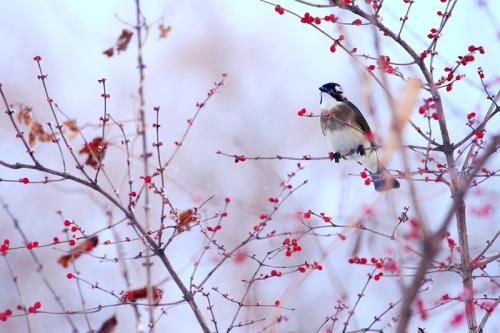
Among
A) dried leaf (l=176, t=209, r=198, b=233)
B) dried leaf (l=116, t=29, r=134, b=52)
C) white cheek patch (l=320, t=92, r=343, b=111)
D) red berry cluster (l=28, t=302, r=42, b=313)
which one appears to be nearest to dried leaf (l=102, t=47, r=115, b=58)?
dried leaf (l=116, t=29, r=134, b=52)

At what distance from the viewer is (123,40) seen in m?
3.82

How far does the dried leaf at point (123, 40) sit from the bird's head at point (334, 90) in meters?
2.93

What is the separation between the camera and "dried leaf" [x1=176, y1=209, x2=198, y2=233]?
3.14 meters

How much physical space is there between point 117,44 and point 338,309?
201cm

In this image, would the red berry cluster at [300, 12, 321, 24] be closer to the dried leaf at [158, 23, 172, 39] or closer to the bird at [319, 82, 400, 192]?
the dried leaf at [158, 23, 172, 39]

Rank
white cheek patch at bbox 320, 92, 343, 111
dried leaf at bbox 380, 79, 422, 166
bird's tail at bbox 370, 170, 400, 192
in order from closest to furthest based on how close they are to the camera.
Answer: dried leaf at bbox 380, 79, 422, 166 < bird's tail at bbox 370, 170, 400, 192 < white cheek patch at bbox 320, 92, 343, 111

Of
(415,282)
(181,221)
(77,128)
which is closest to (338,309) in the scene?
(181,221)

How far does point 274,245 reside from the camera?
4066 millimetres

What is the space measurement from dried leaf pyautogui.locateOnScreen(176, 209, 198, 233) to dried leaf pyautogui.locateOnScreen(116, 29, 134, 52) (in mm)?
1107

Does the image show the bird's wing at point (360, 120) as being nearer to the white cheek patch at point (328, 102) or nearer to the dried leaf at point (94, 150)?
the white cheek patch at point (328, 102)

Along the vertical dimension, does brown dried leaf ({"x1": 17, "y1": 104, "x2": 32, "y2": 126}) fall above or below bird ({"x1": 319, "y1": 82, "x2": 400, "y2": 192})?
below

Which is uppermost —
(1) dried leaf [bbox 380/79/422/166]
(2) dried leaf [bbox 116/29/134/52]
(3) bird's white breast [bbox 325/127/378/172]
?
(3) bird's white breast [bbox 325/127/378/172]

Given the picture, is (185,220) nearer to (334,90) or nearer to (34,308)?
(34,308)

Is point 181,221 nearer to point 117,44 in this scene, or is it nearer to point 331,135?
point 117,44
